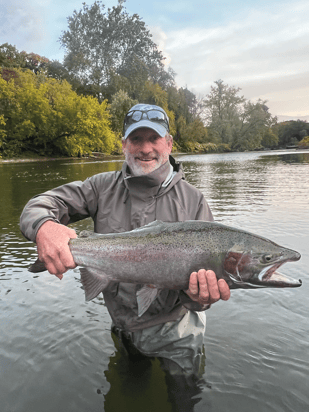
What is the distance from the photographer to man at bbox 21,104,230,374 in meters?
3.00

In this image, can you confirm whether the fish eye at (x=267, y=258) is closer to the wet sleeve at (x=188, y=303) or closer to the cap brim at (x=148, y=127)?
the wet sleeve at (x=188, y=303)

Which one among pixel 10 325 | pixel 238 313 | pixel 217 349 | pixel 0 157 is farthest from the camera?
pixel 0 157

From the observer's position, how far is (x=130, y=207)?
325cm

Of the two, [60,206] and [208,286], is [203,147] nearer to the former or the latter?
[60,206]

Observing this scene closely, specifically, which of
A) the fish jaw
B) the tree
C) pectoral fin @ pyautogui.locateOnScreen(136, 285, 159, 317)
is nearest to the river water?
pectoral fin @ pyautogui.locateOnScreen(136, 285, 159, 317)

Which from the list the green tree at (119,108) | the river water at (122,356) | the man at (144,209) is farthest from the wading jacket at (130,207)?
the green tree at (119,108)

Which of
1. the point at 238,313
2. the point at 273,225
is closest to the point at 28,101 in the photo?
the point at 273,225

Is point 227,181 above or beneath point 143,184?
beneath

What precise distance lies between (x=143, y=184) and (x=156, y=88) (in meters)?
69.3

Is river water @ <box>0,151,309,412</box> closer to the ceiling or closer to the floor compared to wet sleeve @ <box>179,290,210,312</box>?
closer to the floor

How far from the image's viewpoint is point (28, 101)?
41.2 meters

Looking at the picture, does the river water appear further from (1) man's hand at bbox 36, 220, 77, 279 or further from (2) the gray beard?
(2) the gray beard

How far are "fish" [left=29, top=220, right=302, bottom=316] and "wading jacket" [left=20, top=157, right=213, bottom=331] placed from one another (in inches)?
Result: 13.3

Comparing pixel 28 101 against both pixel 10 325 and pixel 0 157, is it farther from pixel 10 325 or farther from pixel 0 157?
pixel 10 325
